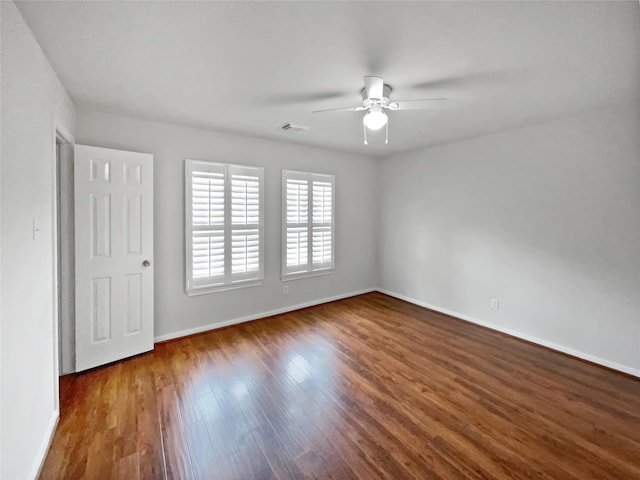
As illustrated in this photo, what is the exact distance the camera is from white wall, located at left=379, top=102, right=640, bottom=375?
2641 millimetres

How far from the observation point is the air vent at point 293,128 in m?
3.22

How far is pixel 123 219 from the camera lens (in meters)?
2.75

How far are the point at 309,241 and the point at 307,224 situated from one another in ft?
0.88

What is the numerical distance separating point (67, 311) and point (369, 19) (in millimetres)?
3369

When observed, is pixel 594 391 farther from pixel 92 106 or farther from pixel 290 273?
pixel 92 106

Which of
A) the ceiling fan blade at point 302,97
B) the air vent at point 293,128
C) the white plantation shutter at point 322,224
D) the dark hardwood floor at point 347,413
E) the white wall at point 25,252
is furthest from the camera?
the white plantation shutter at point 322,224

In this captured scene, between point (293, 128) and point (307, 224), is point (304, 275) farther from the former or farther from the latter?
point (293, 128)

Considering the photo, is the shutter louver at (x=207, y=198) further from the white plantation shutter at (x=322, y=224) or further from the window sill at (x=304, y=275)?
the white plantation shutter at (x=322, y=224)

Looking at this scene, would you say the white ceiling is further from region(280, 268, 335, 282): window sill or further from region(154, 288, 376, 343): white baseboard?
region(154, 288, 376, 343): white baseboard

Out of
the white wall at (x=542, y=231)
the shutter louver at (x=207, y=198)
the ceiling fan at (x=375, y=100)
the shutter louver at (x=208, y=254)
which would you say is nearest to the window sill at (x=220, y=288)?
the shutter louver at (x=208, y=254)

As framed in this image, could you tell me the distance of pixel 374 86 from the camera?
2074 millimetres

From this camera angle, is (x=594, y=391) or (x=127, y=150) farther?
(x=127, y=150)

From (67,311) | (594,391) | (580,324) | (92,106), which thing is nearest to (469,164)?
(580,324)

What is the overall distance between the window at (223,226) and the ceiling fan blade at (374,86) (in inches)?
78.7
